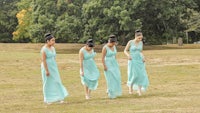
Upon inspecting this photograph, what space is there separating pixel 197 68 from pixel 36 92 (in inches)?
464

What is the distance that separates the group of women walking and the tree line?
1311 inches

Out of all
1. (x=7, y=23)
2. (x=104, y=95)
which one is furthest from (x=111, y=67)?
(x=7, y=23)

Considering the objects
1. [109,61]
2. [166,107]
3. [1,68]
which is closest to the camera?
[166,107]

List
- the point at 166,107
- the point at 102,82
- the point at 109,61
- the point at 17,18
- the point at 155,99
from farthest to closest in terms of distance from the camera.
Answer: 1. the point at 17,18
2. the point at 102,82
3. the point at 109,61
4. the point at 155,99
5. the point at 166,107

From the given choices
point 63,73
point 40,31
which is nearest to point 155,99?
point 63,73

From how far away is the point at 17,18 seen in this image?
273ft

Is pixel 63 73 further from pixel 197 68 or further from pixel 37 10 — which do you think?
pixel 37 10

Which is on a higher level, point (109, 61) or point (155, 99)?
point (109, 61)

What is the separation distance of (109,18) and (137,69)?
35756 mm

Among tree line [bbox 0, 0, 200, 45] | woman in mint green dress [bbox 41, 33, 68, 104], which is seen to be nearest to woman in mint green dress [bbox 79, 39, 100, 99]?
woman in mint green dress [bbox 41, 33, 68, 104]

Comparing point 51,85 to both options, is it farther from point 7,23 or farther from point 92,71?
point 7,23

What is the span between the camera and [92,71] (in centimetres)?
1433

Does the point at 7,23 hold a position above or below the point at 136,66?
above

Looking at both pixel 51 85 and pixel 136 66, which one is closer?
pixel 51 85
